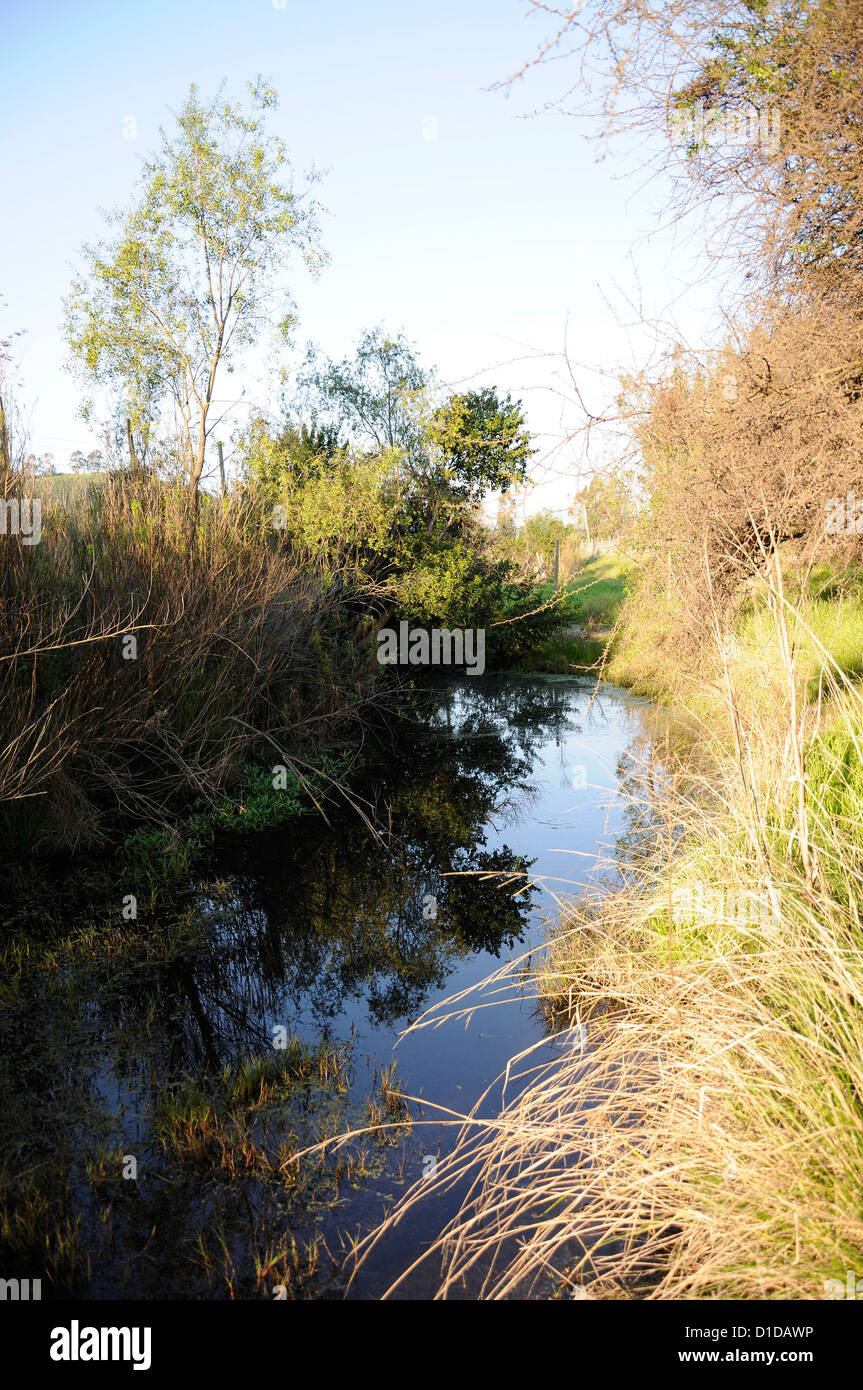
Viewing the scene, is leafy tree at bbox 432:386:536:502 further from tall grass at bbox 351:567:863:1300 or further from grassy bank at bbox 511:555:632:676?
tall grass at bbox 351:567:863:1300

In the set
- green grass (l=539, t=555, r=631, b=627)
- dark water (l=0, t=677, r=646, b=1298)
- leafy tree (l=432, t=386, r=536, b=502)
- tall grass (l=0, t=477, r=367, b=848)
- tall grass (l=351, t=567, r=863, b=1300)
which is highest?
leafy tree (l=432, t=386, r=536, b=502)

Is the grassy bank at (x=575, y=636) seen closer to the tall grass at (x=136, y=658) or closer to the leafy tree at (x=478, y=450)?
the leafy tree at (x=478, y=450)

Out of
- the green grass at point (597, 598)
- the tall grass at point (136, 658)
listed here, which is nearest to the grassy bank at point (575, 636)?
the green grass at point (597, 598)

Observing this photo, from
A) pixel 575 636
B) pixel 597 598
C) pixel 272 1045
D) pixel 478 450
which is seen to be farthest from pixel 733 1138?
pixel 597 598

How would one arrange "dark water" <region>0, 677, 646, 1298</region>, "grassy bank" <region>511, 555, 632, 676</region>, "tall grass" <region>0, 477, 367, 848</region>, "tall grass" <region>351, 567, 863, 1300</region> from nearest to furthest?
"tall grass" <region>351, 567, 863, 1300</region>, "dark water" <region>0, 677, 646, 1298</region>, "tall grass" <region>0, 477, 367, 848</region>, "grassy bank" <region>511, 555, 632, 676</region>

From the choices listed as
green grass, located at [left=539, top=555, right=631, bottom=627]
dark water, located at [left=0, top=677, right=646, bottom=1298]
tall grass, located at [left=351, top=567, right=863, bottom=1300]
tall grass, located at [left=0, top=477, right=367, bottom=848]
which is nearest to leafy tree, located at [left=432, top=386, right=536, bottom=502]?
green grass, located at [left=539, top=555, right=631, bottom=627]

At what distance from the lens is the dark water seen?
328 cm

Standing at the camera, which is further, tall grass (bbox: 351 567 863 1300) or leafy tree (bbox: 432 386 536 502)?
leafy tree (bbox: 432 386 536 502)

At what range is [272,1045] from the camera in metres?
5.00

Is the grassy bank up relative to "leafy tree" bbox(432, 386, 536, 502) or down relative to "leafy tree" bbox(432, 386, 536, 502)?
down

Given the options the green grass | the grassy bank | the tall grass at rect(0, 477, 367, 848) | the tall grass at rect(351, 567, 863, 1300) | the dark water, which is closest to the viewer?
the tall grass at rect(351, 567, 863, 1300)

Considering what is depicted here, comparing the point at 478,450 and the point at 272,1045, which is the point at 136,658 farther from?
the point at 478,450

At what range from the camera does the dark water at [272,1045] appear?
328 centimetres

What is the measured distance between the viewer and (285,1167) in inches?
147
